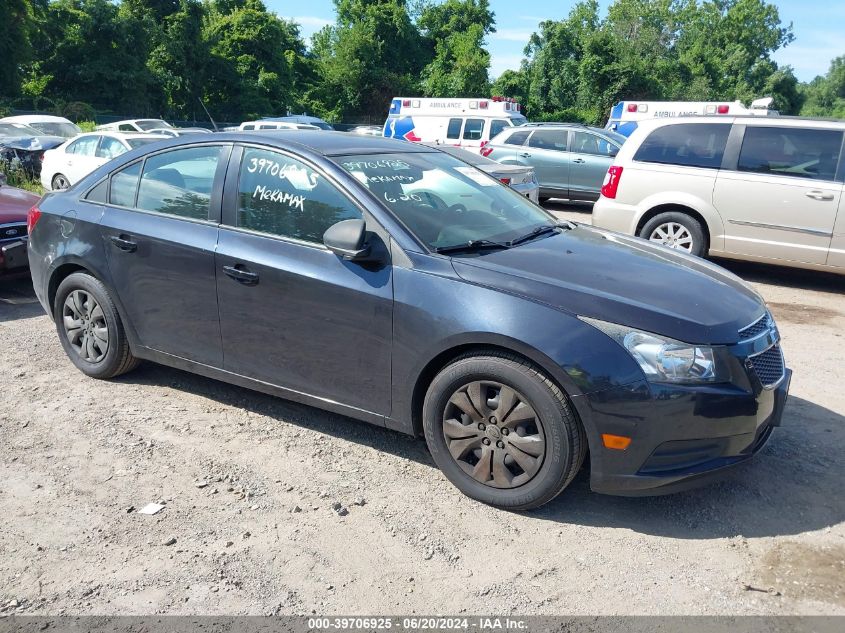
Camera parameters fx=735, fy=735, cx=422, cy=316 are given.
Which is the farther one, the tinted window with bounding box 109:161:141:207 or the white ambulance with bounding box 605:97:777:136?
the white ambulance with bounding box 605:97:777:136

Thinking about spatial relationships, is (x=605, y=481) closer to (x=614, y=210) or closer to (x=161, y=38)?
(x=614, y=210)

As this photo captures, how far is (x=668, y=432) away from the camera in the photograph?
308 centimetres

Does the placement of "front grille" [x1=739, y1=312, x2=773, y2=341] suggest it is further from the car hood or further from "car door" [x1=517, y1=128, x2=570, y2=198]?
"car door" [x1=517, y1=128, x2=570, y2=198]

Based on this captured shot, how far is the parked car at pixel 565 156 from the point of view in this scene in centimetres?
1354

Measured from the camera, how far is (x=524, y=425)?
3258mm

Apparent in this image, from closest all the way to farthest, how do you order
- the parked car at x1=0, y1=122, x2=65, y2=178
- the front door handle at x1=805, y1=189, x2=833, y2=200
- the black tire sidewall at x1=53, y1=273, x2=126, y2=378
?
the black tire sidewall at x1=53, y1=273, x2=126, y2=378, the front door handle at x1=805, y1=189, x2=833, y2=200, the parked car at x1=0, y1=122, x2=65, y2=178

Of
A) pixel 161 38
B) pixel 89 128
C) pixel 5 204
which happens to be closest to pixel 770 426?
pixel 5 204

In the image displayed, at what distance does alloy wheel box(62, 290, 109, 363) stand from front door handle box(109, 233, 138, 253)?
470mm

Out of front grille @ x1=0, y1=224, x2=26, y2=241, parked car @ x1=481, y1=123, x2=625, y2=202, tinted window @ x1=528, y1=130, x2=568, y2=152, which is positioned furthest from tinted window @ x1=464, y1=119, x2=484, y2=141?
front grille @ x1=0, y1=224, x2=26, y2=241

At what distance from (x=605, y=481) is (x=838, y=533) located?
107 cm

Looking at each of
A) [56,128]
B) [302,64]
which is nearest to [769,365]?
[56,128]

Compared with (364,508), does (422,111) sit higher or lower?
higher

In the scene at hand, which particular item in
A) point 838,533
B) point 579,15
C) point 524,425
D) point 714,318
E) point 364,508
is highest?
point 579,15

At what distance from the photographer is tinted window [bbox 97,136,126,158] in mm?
14250
